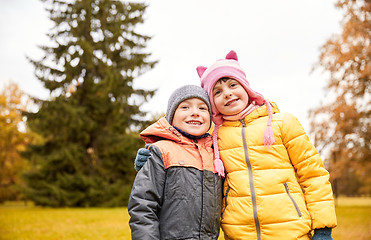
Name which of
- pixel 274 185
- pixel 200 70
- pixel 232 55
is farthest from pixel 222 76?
pixel 274 185

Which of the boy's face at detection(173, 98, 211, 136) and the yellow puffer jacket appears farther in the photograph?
the boy's face at detection(173, 98, 211, 136)

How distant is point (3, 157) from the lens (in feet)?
81.6

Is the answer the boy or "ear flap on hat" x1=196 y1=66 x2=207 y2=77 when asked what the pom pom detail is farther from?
"ear flap on hat" x1=196 y1=66 x2=207 y2=77

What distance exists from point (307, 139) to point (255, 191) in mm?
558

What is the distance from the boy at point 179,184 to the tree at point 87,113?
16154mm

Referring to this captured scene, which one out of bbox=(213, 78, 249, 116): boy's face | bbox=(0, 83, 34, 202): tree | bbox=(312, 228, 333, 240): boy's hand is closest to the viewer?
bbox=(312, 228, 333, 240): boy's hand

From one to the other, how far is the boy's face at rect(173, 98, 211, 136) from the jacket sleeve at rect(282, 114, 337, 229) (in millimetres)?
594

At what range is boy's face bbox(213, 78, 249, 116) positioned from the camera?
8.53 ft

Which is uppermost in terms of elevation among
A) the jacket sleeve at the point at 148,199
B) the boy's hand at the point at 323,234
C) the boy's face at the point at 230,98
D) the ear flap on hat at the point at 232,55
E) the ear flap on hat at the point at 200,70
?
the ear flap on hat at the point at 232,55

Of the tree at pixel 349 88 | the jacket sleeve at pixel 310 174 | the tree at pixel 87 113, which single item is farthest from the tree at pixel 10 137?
the jacket sleeve at pixel 310 174

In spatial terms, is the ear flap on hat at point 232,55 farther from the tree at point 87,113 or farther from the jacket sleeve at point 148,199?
the tree at point 87,113

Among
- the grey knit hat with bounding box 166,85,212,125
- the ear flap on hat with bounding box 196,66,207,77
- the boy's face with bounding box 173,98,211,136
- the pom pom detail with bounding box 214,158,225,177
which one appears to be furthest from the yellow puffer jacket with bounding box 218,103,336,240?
the ear flap on hat with bounding box 196,66,207,77

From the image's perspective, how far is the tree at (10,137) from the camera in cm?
2419

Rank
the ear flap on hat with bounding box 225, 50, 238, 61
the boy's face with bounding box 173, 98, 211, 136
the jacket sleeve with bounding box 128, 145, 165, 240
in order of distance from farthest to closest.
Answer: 1. the ear flap on hat with bounding box 225, 50, 238, 61
2. the boy's face with bounding box 173, 98, 211, 136
3. the jacket sleeve with bounding box 128, 145, 165, 240
